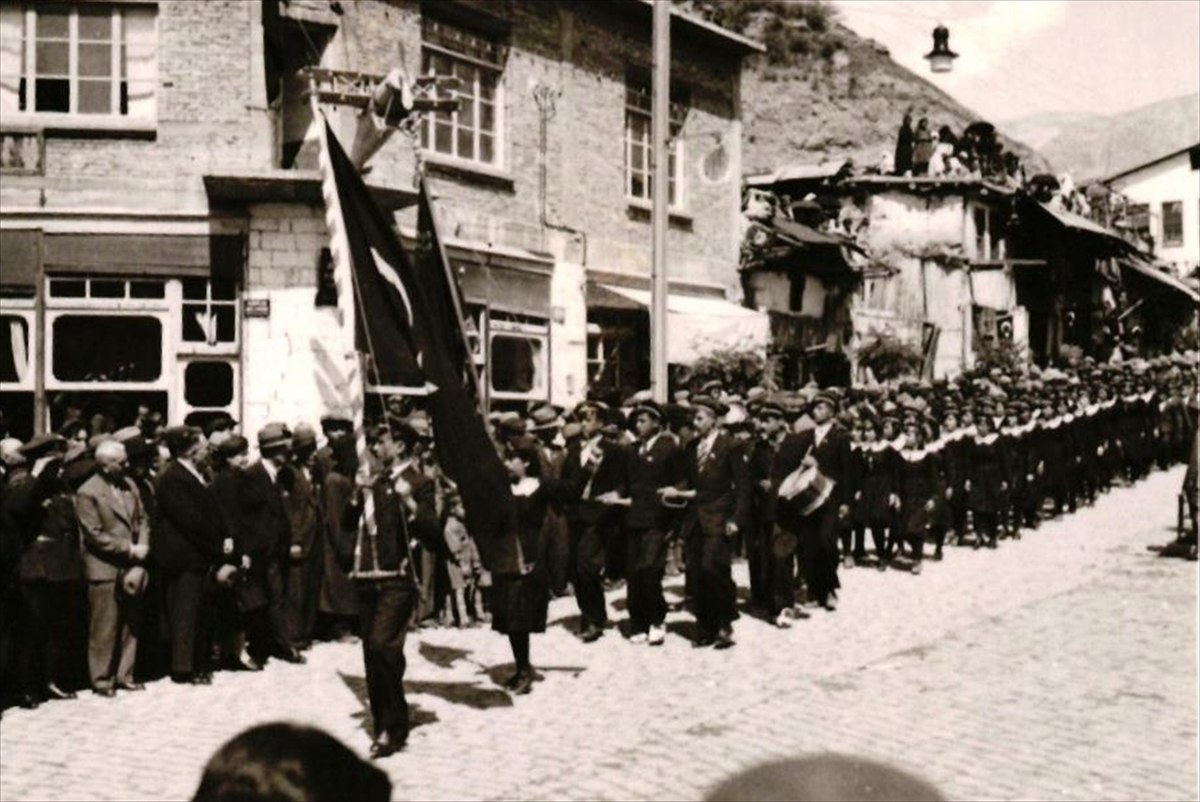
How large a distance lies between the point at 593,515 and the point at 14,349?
7742 millimetres

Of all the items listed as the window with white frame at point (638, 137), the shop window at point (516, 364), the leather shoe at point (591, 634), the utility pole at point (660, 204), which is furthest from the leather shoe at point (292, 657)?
the window with white frame at point (638, 137)

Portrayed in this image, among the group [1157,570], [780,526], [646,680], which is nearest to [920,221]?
[1157,570]

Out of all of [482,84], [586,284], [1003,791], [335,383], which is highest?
[482,84]

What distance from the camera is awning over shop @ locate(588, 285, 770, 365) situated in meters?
23.8

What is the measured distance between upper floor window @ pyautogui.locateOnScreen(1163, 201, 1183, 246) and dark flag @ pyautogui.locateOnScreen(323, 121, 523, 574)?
183ft

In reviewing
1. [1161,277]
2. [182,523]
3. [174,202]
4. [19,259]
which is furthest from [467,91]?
[1161,277]

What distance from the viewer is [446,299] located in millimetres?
9773

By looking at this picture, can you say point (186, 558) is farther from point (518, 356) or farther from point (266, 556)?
point (518, 356)

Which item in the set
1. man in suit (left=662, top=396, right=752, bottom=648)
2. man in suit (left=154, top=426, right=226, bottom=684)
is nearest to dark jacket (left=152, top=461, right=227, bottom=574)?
man in suit (left=154, top=426, right=226, bottom=684)

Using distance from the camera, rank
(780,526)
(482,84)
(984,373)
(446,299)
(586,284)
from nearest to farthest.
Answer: (446,299) → (780,526) → (482,84) → (586,284) → (984,373)

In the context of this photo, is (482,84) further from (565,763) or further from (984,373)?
(984,373)

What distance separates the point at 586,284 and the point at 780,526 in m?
9.34

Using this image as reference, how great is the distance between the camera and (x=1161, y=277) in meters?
50.0

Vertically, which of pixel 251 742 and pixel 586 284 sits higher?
pixel 586 284
